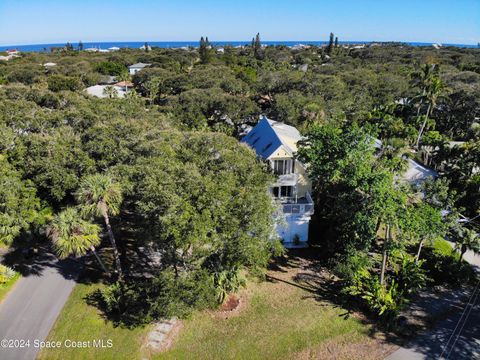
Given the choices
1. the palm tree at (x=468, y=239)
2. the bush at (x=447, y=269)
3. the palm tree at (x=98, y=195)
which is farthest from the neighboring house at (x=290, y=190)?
the palm tree at (x=98, y=195)

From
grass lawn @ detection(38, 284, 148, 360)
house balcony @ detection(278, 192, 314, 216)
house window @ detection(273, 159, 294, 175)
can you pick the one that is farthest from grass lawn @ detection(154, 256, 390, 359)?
house window @ detection(273, 159, 294, 175)

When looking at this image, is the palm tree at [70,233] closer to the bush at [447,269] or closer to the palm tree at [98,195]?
the palm tree at [98,195]

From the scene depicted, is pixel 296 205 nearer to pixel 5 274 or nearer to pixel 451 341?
pixel 451 341

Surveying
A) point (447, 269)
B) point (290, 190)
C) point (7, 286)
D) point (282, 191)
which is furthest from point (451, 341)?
point (7, 286)

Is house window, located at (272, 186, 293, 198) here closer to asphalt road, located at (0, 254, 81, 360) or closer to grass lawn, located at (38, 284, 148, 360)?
grass lawn, located at (38, 284, 148, 360)

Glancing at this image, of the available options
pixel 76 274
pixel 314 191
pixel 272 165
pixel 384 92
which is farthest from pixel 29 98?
pixel 384 92

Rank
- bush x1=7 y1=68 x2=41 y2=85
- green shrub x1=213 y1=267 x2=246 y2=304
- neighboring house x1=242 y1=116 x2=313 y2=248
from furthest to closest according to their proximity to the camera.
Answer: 1. bush x1=7 y1=68 x2=41 y2=85
2. neighboring house x1=242 y1=116 x2=313 y2=248
3. green shrub x1=213 y1=267 x2=246 y2=304

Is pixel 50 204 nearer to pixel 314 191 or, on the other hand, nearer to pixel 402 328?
pixel 314 191
